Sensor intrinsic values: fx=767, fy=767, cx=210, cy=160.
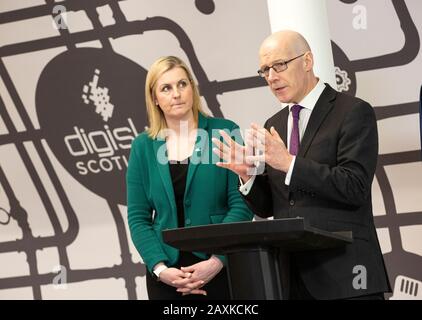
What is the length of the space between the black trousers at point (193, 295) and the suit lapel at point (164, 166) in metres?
0.25

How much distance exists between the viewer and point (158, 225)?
11.2ft

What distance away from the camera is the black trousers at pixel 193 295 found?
3.31 m

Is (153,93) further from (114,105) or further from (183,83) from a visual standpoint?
(114,105)

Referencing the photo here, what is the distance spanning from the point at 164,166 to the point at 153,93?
36 centimetres

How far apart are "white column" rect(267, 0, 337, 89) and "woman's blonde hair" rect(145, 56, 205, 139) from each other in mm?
1024

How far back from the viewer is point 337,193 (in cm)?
257

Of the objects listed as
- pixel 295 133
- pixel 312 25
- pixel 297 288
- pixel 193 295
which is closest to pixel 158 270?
pixel 193 295

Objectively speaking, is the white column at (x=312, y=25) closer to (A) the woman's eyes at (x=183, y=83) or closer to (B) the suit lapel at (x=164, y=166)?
(A) the woman's eyes at (x=183, y=83)

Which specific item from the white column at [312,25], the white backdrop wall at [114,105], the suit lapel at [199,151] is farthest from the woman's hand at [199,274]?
the white backdrop wall at [114,105]

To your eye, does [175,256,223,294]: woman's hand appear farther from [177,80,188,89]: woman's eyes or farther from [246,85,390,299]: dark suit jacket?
[177,80,188,89]: woman's eyes

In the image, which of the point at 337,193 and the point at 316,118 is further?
the point at 316,118

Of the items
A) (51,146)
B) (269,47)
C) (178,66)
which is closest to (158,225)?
(178,66)

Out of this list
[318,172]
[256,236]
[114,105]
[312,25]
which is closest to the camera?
[256,236]

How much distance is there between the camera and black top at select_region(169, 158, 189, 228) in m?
3.39
